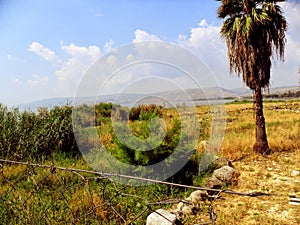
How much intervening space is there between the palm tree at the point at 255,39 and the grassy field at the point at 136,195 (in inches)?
32.1

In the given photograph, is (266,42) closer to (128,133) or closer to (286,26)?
(286,26)

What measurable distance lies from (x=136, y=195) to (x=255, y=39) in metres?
4.95

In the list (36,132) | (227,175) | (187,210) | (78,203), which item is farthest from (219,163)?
(36,132)

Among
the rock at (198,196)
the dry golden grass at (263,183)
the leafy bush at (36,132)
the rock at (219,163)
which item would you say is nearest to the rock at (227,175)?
the dry golden grass at (263,183)

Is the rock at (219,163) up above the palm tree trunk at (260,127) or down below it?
below

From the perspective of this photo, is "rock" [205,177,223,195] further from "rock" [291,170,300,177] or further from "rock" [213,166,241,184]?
"rock" [291,170,300,177]

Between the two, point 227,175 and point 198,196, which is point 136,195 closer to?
point 198,196

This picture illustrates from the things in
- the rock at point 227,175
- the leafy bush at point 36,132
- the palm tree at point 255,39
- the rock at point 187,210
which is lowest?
the rock at point 187,210

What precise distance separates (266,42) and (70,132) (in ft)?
19.4

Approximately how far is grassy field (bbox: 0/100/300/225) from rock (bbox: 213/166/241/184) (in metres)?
0.15

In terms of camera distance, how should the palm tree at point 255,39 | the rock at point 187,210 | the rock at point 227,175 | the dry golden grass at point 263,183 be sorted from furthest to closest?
the palm tree at point 255,39 < the rock at point 227,175 < the rock at point 187,210 < the dry golden grass at point 263,183

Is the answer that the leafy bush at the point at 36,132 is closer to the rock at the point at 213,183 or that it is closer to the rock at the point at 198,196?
the rock at the point at 213,183

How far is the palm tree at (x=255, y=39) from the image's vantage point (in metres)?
6.48

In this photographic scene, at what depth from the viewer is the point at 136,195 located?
390 cm
